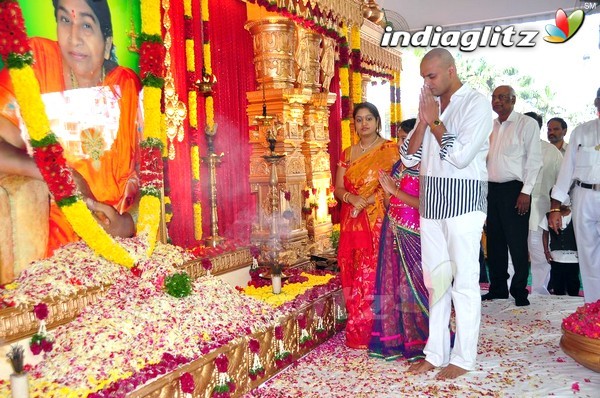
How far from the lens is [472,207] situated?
9.86ft

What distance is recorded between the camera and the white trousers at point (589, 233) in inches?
162

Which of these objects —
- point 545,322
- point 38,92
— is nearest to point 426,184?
point 545,322

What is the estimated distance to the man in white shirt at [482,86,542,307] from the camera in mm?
4715

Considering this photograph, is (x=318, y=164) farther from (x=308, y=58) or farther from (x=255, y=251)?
(x=255, y=251)

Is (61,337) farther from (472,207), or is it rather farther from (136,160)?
(472,207)

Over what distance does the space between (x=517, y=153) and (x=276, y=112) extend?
10.2 feet

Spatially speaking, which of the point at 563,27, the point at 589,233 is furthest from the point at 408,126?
the point at 563,27

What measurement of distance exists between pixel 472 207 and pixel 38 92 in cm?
293

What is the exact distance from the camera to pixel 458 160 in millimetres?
2902

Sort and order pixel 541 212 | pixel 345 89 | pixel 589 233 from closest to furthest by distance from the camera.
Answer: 1. pixel 589 233
2. pixel 541 212
3. pixel 345 89

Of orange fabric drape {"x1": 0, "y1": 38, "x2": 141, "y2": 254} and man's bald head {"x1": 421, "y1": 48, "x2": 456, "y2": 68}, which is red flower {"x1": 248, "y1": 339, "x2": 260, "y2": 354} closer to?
orange fabric drape {"x1": 0, "y1": 38, "x2": 141, "y2": 254}

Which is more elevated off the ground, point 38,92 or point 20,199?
point 38,92

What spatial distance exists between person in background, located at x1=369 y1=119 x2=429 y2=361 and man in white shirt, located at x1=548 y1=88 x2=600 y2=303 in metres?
1.37

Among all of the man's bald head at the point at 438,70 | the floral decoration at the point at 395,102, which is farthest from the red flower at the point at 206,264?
the floral decoration at the point at 395,102
